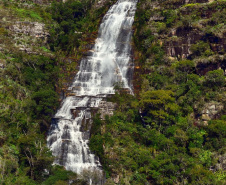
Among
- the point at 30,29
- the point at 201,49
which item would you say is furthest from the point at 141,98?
the point at 30,29

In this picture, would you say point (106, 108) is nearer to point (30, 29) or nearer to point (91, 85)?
point (91, 85)

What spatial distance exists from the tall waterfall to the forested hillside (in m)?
1.52

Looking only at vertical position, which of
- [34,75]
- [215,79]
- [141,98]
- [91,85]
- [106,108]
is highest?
[34,75]

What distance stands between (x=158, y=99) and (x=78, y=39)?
29.2 meters

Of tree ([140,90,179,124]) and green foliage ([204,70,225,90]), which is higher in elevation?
green foliage ([204,70,225,90])

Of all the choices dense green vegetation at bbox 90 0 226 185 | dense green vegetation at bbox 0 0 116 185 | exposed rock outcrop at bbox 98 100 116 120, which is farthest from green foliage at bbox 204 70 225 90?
dense green vegetation at bbox 0 0 116 185

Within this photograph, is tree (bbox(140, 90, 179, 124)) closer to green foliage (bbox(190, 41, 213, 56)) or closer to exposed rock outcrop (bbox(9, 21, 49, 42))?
green foliage (bbox(190, 41, 213, 56))

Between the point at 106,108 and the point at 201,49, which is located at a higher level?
the point at 201,49

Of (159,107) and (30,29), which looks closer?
(159,107)

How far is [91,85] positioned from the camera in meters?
49.5

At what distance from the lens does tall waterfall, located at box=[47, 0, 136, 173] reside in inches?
1448

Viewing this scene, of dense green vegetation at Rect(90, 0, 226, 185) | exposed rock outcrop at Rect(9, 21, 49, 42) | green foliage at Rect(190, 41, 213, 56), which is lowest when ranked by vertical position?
dense green vegetation at Rect(90, 0, 226, 185)

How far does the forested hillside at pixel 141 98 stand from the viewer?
32.3 meters

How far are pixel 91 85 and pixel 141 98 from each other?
12.3 metres
